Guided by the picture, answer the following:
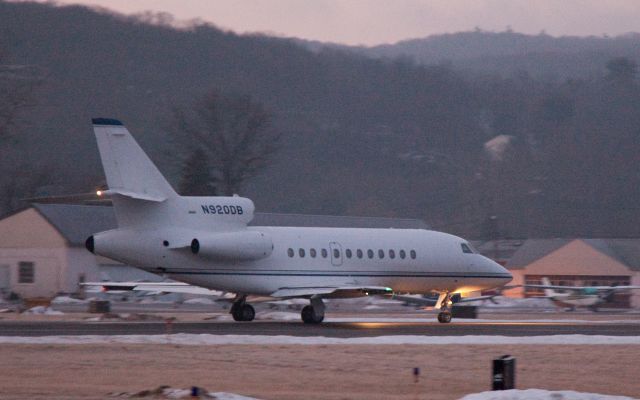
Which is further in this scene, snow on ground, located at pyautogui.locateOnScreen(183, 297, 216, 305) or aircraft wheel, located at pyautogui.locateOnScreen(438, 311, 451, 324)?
snow on ground, located at pyautogui.locateOnScreen(183, 297, 216, 305)

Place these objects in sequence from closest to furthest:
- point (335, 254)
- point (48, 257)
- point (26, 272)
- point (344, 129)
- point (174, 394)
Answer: point (174, 394) → point (335, 254) → point (48, 257) → point (26, 272) → point (344, 129)

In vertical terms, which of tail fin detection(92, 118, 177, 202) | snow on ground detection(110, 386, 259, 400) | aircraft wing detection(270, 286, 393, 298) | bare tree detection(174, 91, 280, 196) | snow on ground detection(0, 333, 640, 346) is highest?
bare tree detection(174, 91, 280, 196)

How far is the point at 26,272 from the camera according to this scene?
65.4 m

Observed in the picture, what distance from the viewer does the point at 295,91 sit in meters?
188

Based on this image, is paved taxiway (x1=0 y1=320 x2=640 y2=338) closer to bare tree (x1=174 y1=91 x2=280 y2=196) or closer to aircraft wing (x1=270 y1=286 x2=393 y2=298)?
aircraft wing (x1=270 y1=286 x2=393 y2=298)

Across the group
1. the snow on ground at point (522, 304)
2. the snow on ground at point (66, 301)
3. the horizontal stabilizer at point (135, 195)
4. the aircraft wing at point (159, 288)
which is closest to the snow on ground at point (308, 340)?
the horizontal stabilizer at point (135, 195)

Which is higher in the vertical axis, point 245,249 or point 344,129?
point 344,129

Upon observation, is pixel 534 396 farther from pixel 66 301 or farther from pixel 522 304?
pixel 522 304

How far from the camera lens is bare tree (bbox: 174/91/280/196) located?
99875 mm

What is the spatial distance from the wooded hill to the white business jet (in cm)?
6878

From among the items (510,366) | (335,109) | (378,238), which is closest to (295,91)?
(335,109)

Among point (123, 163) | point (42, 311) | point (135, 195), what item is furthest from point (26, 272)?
point (135, 195)

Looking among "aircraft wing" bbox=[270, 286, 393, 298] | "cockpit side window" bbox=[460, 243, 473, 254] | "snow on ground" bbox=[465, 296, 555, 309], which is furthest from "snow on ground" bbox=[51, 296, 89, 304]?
"cockpit side window" bbox=[460, 243, 473, 254]

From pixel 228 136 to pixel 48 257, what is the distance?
1496 inches
